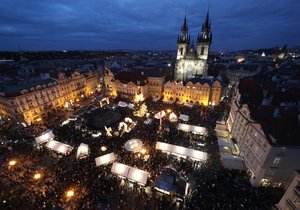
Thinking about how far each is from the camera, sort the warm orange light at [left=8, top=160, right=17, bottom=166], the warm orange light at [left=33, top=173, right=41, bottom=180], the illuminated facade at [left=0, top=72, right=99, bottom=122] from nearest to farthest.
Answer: the warm orange light at [left=33, top=173, right=41, bottom=180]
the warm orange light at [left=8, top=160, right=17, bottom=166]
the illuminated facade at [left=0, top=72, right=99, bottom=122]

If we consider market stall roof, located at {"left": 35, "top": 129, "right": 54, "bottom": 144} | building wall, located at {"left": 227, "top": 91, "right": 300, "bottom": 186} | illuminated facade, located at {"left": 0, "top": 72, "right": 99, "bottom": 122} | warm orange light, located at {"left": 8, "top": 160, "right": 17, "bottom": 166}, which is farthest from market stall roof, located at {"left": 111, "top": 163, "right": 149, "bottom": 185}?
illuminated facade, located at {"left": 0, "top": 72, "right": 99, "bottom": 122}

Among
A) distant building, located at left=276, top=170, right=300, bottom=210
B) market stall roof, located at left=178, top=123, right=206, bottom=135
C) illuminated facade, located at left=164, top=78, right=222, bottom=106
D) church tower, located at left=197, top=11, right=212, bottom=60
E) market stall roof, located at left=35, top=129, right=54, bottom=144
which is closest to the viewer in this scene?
distant building, located at left=276, top=170, right=300, bottom=210

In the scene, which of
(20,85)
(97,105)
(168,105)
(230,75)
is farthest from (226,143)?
(230,75)

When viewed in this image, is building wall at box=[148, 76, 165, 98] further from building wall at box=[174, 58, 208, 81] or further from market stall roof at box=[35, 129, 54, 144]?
market stall roof at box=[35, 129, 54, 144]

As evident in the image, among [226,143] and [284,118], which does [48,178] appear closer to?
[226,143]

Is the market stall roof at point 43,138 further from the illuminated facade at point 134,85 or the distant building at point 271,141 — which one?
the distant building at point 271,141

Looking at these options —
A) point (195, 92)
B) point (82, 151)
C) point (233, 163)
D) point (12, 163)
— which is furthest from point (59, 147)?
point (195, 92)
